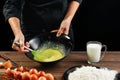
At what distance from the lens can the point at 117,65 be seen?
201cm

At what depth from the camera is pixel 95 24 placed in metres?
3.25

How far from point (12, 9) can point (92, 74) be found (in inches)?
33.4

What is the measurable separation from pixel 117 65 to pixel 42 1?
0.84 metres

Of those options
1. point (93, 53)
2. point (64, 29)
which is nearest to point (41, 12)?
point (64, 29)

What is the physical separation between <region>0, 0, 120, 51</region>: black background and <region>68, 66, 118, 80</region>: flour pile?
1.37 m

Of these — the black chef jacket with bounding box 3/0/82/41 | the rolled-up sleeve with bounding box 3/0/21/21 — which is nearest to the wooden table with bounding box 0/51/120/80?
the rolled-up sleeve with bounding box 3/0/21/21

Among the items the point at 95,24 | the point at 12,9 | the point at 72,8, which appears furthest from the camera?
the point at 95,24

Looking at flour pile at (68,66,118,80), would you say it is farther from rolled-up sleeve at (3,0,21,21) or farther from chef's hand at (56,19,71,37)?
rolled-up sleeve at (3,0,21,21)

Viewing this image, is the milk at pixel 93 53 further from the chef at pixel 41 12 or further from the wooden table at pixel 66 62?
the chef at pixel 41 12

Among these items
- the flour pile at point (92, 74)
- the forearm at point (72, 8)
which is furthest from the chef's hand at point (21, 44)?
the forearm at point (72, 8)

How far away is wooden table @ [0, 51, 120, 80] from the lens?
1963mm

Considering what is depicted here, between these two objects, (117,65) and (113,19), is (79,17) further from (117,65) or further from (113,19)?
(117,65)

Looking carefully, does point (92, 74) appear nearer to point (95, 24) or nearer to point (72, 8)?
point (72, 8)

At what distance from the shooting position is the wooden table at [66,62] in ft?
6.44
